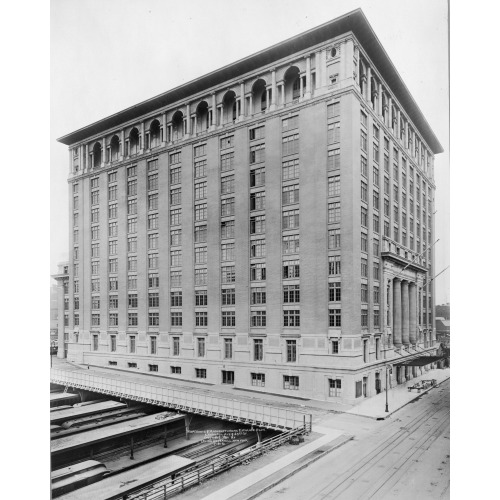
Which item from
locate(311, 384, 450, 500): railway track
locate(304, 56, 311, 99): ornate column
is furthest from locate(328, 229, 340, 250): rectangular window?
locate(311, 384, 450, 500): railway track

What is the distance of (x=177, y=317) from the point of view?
19281 millimetres

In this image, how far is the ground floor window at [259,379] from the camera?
17636 mm

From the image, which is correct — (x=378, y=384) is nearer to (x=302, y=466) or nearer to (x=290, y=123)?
(x=302, y=466)

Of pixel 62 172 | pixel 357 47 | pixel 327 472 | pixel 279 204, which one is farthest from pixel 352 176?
pixel 62 172

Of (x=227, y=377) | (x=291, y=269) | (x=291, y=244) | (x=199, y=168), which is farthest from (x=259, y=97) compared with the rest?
(x=227, y=377)

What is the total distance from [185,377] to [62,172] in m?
9.88

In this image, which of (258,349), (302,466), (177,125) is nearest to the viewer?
(302,466)

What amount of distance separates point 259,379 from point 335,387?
2.88m

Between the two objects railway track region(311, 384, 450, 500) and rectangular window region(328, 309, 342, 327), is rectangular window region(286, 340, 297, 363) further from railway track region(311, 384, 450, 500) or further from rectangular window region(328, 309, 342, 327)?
railway track region(311, 384, 450, 500)

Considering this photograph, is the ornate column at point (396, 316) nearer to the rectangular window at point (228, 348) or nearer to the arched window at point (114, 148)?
the rectangular window at point (228, 348)

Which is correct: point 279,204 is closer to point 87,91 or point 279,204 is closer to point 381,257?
point 381,257

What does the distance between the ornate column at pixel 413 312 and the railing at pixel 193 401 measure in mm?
5959

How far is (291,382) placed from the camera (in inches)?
675

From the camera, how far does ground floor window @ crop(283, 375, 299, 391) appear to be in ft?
56.0
